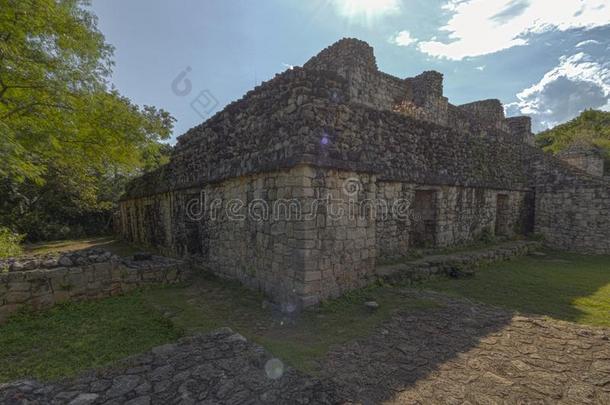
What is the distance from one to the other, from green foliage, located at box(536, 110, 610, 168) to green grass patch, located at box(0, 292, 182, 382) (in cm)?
3734

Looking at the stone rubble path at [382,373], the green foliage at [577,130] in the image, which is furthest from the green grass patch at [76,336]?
the green foliage at [577,130]

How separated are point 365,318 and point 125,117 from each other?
856 centimetres

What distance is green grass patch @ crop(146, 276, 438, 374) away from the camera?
3.82 meters

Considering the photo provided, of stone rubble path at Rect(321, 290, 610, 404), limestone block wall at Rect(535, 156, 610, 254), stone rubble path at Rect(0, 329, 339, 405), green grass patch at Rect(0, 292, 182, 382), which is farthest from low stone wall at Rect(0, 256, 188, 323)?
limestone block wall at Rect(535, 156, 610, 254)

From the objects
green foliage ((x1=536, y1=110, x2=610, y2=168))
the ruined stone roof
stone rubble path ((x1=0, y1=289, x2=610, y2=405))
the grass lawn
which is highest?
green foliage ((x1=536, y1=110, x2=610, y2=168))

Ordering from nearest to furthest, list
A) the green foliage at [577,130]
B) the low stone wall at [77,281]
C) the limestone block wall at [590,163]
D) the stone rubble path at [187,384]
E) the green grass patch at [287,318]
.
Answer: the stone rubble path at [187,384] → the green grass patch at [287,318] → the low stone wall at [77,281] → the limestone block wall at [590,163] → the green foliage at [577,130]

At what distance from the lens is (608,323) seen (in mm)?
4547

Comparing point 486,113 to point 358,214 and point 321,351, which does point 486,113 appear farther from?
point 321,351

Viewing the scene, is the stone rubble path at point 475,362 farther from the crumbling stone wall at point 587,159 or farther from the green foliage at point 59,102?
the crumbling stone wall at point 587,159

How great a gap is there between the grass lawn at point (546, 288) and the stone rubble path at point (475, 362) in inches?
32.6

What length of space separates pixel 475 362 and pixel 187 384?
10.4ft

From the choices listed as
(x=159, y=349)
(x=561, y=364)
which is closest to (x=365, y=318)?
(x=561, y=364)

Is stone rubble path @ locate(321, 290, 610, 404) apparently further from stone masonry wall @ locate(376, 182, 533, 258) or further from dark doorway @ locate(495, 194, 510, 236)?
dark doorway @ locate(495, 194, 510, 236)

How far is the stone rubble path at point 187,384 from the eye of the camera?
257 centimetres
